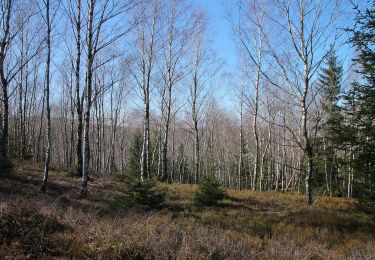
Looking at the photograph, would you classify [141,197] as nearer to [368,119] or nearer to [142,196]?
[142,196]

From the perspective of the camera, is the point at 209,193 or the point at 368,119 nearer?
the point at 368,119

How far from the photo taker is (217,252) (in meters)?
5.16

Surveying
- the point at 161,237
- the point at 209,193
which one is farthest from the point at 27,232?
the point at 209,193

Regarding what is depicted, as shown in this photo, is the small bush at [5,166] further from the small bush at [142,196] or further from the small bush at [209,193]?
the small bush at [209,193]

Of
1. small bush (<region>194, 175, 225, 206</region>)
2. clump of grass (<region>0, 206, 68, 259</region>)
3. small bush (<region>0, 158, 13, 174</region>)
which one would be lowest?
small bush (<region>194, 175, 225, 206</region>)

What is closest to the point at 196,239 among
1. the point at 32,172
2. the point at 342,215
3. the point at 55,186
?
the point at 342,215

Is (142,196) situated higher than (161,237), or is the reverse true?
(161,237)

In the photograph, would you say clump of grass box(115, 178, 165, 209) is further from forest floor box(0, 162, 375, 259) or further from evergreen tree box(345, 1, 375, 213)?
evergreen tree box(345, 1, 375, 213)

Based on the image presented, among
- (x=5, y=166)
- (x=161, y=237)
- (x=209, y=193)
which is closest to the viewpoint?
(x=161, y=237)

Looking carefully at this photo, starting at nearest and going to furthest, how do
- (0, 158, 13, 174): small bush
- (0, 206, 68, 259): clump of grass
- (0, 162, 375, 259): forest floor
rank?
(0, 206, 68, 259): clump of grass < (0, 162, 375, 259): forest floor < (0, 158, 13, 174): small bush

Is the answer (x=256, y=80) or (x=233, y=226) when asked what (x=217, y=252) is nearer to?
(x=233, y=226)

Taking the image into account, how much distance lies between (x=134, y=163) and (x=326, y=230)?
61.7 feet

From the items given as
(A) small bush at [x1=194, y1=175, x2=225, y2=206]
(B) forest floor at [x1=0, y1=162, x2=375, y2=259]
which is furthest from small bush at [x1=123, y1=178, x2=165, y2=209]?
(A) small bush at [x1=194, y1=175, x2=225, y2=206]

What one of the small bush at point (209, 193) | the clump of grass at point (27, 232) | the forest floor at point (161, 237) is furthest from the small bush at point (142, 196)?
the clump of grass at point (27, 232)
